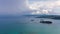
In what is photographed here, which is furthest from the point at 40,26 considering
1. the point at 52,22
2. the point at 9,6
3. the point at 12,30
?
the point at 9,6

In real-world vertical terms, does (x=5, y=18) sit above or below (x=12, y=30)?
above

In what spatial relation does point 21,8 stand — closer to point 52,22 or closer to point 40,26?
point 40,26

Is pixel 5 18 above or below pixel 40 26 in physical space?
above

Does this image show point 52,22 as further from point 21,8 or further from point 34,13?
point 21,8

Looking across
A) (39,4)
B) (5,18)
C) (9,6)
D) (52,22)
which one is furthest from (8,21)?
(52,22)

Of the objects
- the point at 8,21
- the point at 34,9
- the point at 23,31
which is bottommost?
the point at 23,31

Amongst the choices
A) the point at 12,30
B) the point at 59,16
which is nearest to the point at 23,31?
the point at 12,30
